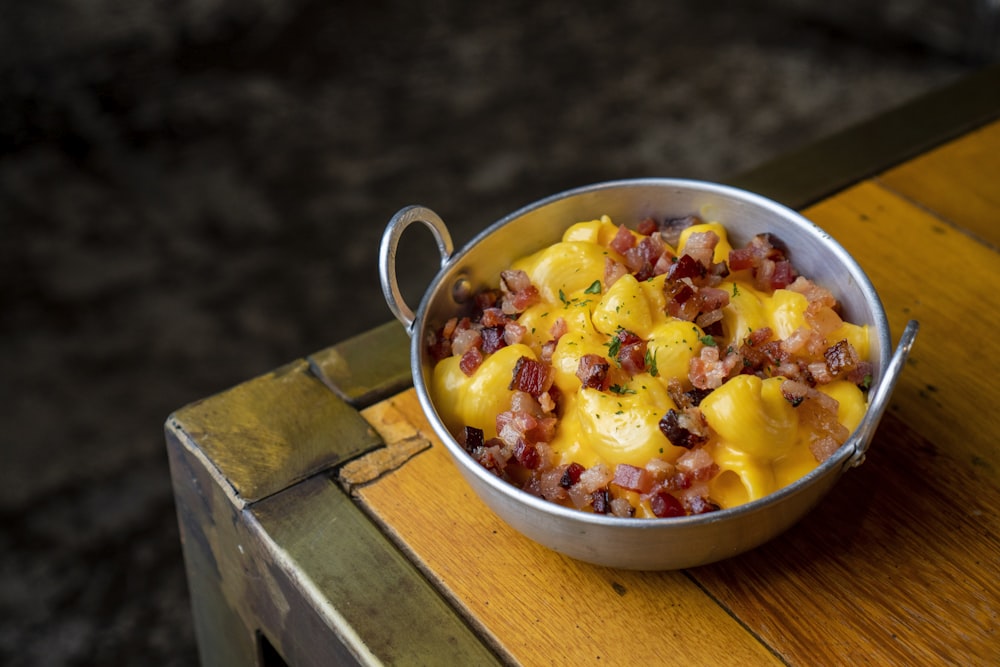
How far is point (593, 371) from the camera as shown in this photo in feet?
2.66

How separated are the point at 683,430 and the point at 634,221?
0.28 meters

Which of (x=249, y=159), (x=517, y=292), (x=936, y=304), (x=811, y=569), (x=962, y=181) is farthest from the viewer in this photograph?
(x=249, y=159)

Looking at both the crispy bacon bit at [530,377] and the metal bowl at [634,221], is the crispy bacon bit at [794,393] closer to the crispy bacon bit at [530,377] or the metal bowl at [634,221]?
the metal bowl at [634,221]

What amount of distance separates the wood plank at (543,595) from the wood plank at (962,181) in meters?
0.59

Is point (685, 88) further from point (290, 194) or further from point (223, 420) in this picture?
point (223, 420)

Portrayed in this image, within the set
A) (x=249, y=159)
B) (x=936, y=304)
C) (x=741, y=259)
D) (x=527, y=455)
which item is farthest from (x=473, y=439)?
(x=249, y=159)

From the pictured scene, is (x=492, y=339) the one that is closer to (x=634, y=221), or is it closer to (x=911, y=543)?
(x=634, y=221)

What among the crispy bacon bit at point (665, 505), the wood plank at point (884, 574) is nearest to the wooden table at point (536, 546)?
the wood plank at point (884, 574)

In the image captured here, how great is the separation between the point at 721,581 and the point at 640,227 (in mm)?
327

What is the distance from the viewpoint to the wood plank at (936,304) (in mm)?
945

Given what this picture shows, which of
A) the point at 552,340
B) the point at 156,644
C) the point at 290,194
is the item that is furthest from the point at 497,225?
the point at 290,194

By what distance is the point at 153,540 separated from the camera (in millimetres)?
1626

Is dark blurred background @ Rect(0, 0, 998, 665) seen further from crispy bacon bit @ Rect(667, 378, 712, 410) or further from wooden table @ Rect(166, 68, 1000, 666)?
crispy bacon bit @ Rect(667, 378, 712, 410)

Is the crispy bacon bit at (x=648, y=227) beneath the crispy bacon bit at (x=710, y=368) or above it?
above
